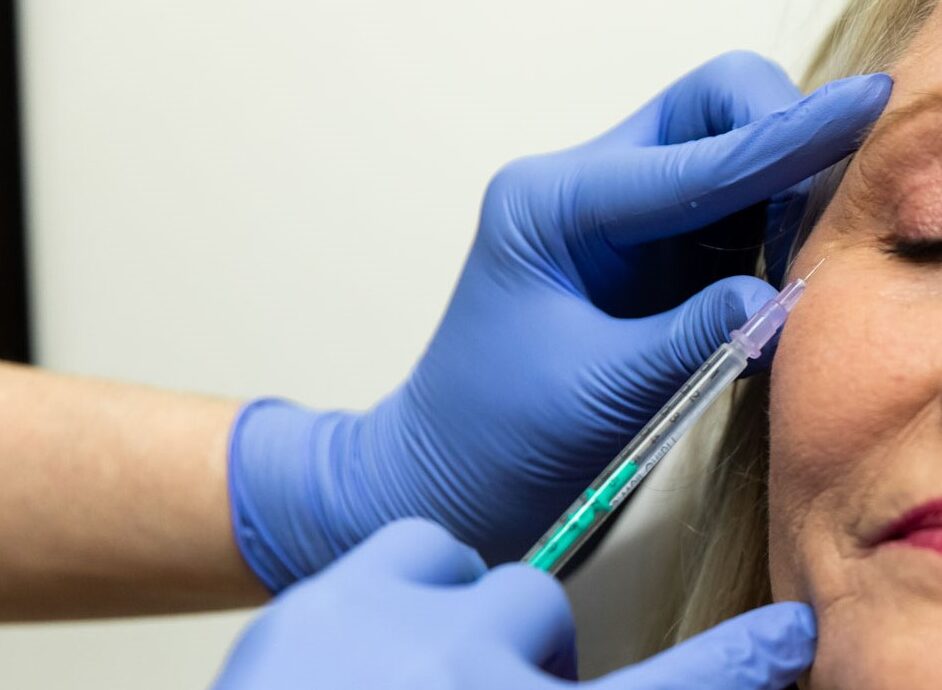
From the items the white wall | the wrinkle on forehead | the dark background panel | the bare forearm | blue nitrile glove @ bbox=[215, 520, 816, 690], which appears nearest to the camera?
blue nitrile glove @ bbox=[215, 520, 816, 690]

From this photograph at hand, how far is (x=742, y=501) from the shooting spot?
3.11 feet

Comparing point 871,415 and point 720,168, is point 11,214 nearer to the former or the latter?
point 720,168

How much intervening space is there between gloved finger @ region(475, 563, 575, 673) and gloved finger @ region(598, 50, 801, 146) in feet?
1.56

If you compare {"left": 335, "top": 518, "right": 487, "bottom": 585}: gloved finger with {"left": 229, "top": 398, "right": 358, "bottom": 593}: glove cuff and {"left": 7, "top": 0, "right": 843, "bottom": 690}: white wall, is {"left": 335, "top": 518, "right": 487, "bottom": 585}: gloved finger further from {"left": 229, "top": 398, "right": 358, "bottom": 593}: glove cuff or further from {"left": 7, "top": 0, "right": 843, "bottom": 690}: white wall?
{"left": 7, "top": 0, "right": 843, "bottom": 690}: white wall

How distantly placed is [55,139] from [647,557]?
966 millimetres

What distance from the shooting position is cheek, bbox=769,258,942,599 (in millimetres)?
629

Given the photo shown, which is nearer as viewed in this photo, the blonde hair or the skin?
the skin

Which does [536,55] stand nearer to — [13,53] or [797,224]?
[797,224]

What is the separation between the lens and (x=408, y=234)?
3.68ft

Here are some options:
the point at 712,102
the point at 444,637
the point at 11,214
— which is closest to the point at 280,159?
the point at 11,214

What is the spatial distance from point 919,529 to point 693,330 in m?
0.25

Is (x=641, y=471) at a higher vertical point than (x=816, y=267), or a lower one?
lower

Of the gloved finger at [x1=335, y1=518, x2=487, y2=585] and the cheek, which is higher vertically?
the cheek

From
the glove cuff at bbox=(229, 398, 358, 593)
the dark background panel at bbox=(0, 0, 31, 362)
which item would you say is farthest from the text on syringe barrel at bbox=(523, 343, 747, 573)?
the dark background panel at bbox=(0, 0, 31, 362)
